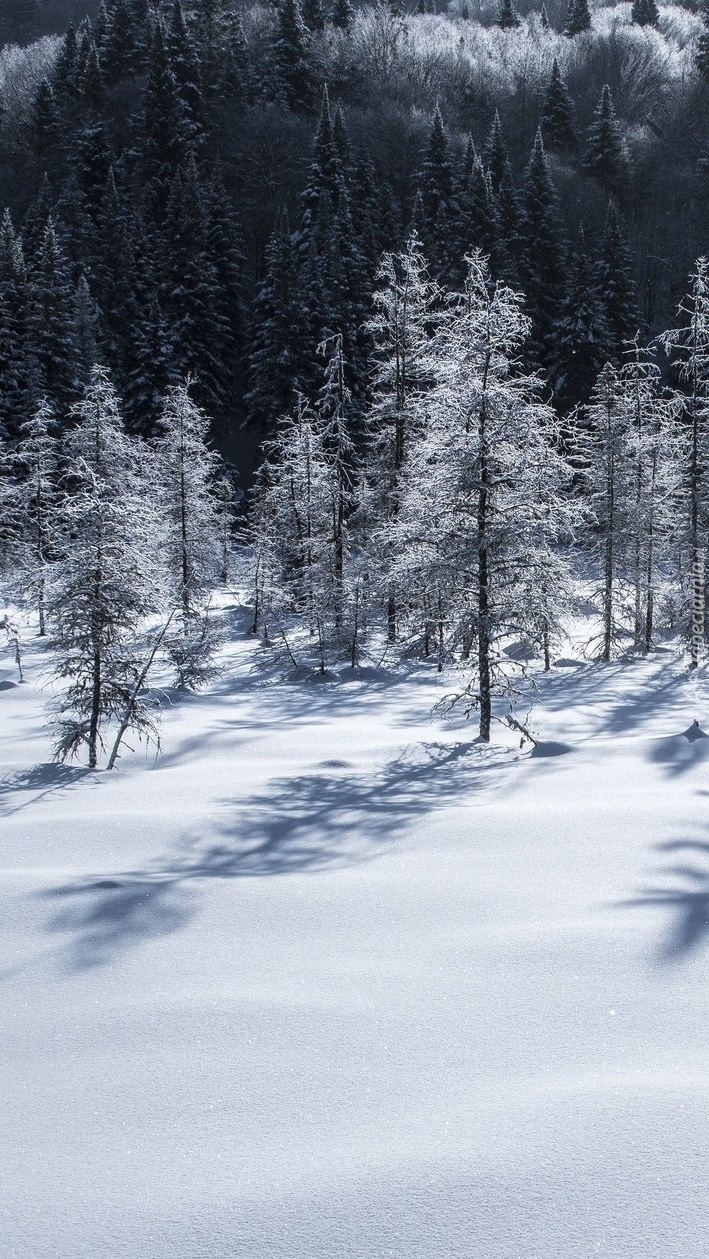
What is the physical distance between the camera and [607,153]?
75.8 meters

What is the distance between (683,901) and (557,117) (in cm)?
9535

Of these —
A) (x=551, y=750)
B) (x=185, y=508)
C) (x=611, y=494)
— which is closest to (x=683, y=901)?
(x=551, y=750)

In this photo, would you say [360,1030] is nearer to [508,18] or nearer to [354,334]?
[354,334]

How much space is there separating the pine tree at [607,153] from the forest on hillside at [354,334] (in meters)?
0.31

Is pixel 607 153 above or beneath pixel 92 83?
beneath

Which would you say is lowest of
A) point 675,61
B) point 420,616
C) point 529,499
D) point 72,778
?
point 72,778

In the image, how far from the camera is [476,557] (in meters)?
14.0

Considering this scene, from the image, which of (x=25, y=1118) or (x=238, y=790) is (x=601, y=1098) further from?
(x=238, y=790)

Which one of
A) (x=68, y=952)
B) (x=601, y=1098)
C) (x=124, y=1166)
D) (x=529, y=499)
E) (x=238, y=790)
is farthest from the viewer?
(x=529, y=499)

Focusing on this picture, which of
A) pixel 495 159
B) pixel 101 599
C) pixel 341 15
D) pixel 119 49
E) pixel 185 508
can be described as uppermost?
pixel 341 15

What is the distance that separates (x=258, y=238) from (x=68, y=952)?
255 ft

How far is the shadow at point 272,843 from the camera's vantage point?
515 centimetres

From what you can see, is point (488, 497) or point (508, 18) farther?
point (508, 18)

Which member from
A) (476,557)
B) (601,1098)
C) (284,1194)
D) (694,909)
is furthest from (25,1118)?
(476,557)
